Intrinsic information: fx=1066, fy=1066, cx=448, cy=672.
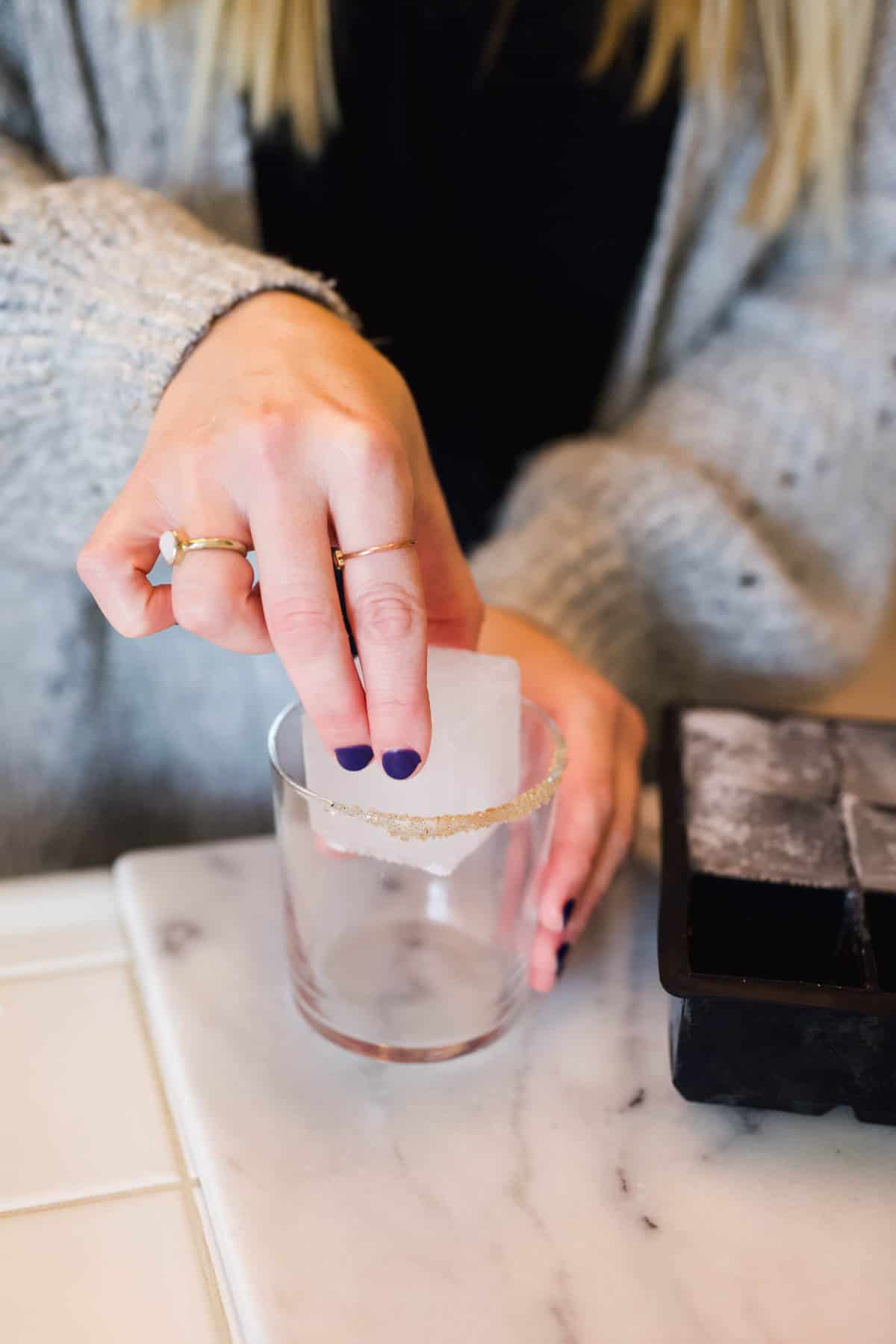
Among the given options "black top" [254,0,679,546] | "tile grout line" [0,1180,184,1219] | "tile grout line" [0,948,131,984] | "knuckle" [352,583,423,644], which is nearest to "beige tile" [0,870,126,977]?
"tile grout line" [0,948,131,984]

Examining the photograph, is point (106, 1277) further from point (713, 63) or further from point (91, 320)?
point (713, 63)

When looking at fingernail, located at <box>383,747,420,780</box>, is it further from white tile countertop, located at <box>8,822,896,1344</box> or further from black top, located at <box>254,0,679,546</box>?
black top, located at <box>254,0,679,546</box>

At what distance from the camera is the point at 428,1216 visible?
0.33 metres

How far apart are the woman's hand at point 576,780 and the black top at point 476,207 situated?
0.76 ft

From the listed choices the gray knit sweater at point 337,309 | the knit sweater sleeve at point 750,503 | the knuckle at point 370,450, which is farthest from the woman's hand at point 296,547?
the knit sweater sleeve at point 750,503

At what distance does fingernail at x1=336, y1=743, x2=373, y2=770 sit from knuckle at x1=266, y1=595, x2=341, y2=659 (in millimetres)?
35

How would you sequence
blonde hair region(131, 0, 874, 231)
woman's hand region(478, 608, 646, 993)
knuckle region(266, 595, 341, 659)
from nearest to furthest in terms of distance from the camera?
knuckle region(266, 595, 341, 659), woman's hand region(478, 608, 646, 993), blonde hair region(131, 0, 874, 231)

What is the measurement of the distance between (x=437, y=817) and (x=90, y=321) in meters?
0.26

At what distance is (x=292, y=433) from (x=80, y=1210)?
25 centimetres

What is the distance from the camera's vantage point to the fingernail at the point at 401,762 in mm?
313

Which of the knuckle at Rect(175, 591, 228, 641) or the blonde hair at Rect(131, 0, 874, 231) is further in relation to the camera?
the blonde hair at Rect(131, 0, 874, 231)

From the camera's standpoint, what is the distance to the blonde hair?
0.58 m

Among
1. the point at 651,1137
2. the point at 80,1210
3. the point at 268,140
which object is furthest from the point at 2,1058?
the point at 268,140

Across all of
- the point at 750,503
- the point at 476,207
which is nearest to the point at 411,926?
the point at 750,503
